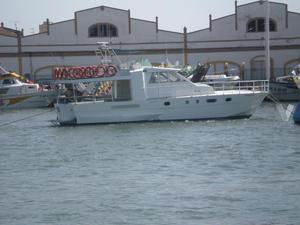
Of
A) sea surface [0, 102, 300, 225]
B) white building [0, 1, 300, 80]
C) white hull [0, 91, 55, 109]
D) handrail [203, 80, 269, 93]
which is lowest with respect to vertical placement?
sea surface [0, 102, 300, 225]

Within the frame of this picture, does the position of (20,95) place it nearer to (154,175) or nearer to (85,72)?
(85,72)

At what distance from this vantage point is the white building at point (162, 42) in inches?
2793

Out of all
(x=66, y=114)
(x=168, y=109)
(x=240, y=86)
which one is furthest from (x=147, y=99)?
(x=240, y=86)

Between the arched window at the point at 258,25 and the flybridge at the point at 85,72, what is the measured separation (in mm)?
32520

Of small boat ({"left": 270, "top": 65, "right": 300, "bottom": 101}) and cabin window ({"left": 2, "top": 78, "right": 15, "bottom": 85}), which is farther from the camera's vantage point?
cabin window ({"left": 2, "top": 78, "right": 15, "bottom": 85})

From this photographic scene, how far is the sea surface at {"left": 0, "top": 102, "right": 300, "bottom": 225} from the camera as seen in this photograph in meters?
18.9

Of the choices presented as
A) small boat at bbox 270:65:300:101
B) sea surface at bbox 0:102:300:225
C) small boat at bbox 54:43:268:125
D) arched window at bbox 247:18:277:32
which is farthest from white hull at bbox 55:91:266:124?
arched window at bbox 247:18:277:32

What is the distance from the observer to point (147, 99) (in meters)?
40.5

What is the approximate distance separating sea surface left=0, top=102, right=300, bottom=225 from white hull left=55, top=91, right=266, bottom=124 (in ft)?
4.45

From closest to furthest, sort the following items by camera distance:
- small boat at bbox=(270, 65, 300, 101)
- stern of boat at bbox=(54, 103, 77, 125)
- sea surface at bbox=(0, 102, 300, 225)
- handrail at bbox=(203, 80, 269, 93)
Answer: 1. sea surface at bbox=(0, 102, 300, 225)
2. stern of boat at bbox=(54, 103, 77, 125)
3. handrail at bbox=(203, 80, 269, 93)
4. small boat at bbox=(270, 65, 300, 101)

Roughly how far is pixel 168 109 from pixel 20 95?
76.6ft

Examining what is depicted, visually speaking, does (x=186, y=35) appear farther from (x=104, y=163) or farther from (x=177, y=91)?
(x=104, y=163)

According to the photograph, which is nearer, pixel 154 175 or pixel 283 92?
pixel 154 175

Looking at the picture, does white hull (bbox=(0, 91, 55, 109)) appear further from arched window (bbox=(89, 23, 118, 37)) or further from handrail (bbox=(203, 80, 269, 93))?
handrail (bbox=(203, 80, 269, 93))
